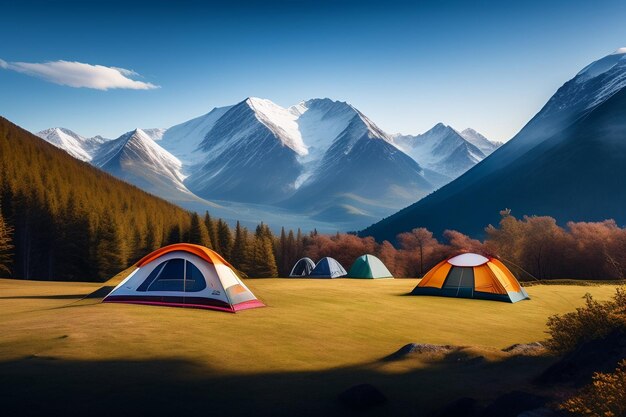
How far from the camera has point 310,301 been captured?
25031 millimetres

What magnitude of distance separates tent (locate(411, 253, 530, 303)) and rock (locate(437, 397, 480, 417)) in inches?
789

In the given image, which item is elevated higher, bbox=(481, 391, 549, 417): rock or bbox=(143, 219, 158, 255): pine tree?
bbox=(143, 219, 158, 255): pine tree

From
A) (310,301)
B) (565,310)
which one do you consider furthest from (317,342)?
(565,310)

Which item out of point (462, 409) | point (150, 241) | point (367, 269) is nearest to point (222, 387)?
point (462, 409)

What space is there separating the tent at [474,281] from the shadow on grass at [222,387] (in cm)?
1592

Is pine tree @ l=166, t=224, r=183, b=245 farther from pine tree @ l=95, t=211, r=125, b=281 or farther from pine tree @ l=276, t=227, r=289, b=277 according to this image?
pine tree @ l=276, t=227, r=289, b=277

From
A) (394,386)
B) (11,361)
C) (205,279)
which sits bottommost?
(394,386)

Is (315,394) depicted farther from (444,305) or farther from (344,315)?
(444,305)

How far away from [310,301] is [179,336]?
11043 mm

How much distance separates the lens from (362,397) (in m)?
9.09

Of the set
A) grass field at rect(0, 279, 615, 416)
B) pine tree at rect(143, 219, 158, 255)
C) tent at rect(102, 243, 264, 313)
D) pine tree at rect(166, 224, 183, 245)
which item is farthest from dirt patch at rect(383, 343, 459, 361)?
pine tree at rect(166, 224, 183, 245)

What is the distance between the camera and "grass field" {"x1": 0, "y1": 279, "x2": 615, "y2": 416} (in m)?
9.14

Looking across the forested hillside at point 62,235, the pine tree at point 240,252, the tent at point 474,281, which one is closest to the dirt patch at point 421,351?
the tent at point 474,281

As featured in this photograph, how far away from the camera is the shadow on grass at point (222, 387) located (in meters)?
8.74
